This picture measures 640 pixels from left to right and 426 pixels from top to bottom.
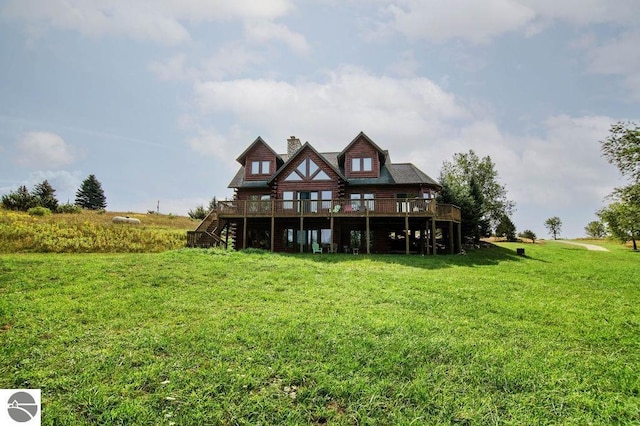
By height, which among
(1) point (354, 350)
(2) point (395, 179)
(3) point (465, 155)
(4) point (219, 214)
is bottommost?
(1) point (354, 350)

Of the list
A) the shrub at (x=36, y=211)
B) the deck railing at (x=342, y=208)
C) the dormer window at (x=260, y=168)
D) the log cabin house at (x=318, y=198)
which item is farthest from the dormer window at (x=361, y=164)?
the shrub at (x=36, y=211)

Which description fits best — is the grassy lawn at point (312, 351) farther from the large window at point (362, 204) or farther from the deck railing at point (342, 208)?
the large window at point (362, 204)

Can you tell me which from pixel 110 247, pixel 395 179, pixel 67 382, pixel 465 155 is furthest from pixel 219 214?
pixel 465 155

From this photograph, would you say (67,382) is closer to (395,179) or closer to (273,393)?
(273,393)

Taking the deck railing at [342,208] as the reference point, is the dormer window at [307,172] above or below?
above

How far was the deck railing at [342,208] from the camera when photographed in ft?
70.2

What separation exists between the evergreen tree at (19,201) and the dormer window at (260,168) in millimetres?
21679

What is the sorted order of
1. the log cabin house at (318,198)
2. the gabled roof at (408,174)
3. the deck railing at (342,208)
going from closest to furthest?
the deck railing at (342,208), the log cabin house at (318,198), the gabled roof at (408,174)

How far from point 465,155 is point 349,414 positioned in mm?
39099

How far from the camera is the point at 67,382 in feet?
17.1

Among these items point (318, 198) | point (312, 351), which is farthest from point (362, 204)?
point (312, 351)

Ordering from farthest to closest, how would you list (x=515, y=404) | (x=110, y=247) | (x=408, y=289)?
(x=110, y=247), (x=408, y=289), (x=515, y=404)

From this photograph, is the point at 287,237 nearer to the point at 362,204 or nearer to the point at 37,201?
the point at 362,204

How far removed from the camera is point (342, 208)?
22719 mm
